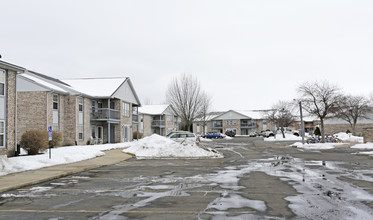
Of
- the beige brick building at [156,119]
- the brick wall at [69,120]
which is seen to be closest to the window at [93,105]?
the brick wall at [69,120]

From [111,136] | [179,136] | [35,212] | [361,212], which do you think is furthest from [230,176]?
[111,136]

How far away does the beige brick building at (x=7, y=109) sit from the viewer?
18406 millimetres

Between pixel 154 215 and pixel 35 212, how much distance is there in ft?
9.21

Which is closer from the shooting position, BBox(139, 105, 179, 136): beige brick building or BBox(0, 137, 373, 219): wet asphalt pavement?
BBox(0, 137, 373, 219): wet asphalt pavement

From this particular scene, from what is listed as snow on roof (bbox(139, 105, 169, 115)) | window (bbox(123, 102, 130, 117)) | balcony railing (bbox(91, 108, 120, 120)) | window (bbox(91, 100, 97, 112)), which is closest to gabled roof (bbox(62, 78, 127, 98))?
window (bbox(91, 100, 97, 112))

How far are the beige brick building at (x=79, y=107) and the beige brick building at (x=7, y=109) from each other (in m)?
8.35

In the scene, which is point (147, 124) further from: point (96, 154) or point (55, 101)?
point (96, 154)

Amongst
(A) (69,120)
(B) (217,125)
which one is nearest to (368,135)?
(A) (69,120)

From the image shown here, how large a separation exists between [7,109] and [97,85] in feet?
68.5

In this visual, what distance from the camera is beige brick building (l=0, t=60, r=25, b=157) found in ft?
60.4

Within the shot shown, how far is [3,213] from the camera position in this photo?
7258 millimetres

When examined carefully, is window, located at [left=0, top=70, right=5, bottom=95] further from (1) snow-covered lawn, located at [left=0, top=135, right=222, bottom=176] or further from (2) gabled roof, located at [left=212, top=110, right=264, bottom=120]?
(2) gabled roof, located at [left=212, top=110, right=264, bottom=120]

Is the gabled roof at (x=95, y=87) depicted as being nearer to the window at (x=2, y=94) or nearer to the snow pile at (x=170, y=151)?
the window at (x=2, y=94)

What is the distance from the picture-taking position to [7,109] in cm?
1862
